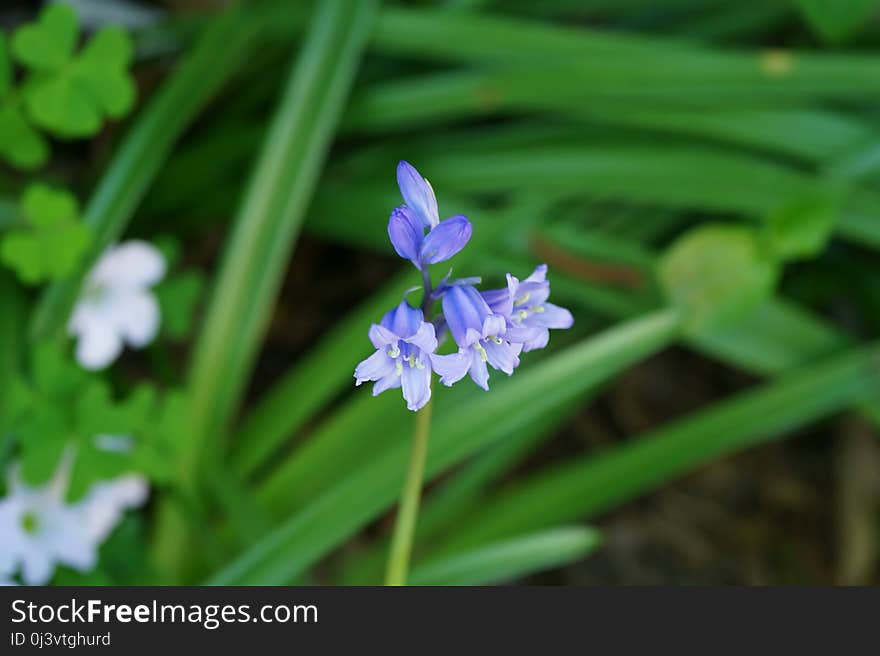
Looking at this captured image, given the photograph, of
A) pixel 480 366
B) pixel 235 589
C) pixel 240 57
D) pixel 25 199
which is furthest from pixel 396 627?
pixel 240 57

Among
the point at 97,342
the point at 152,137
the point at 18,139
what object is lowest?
the point at 97,342

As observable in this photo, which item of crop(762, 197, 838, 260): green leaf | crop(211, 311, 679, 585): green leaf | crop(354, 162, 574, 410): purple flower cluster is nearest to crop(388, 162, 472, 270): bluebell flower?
crop(354, 162, 574, 410): purple flower cluster

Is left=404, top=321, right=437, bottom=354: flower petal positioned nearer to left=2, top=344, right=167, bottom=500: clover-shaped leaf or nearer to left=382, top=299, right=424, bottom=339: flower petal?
left=382, top=299, right=424, bottom=339: flower petal

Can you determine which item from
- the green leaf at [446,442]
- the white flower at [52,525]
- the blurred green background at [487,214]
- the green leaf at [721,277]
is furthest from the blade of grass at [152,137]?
the green leaf at [721,277]

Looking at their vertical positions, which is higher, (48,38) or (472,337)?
(48,38)

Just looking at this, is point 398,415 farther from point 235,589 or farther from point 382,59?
point 382,59

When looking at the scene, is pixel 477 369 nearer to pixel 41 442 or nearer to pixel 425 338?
pixel 425 338

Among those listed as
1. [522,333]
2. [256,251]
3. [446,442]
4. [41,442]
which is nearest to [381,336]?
[522,333]
